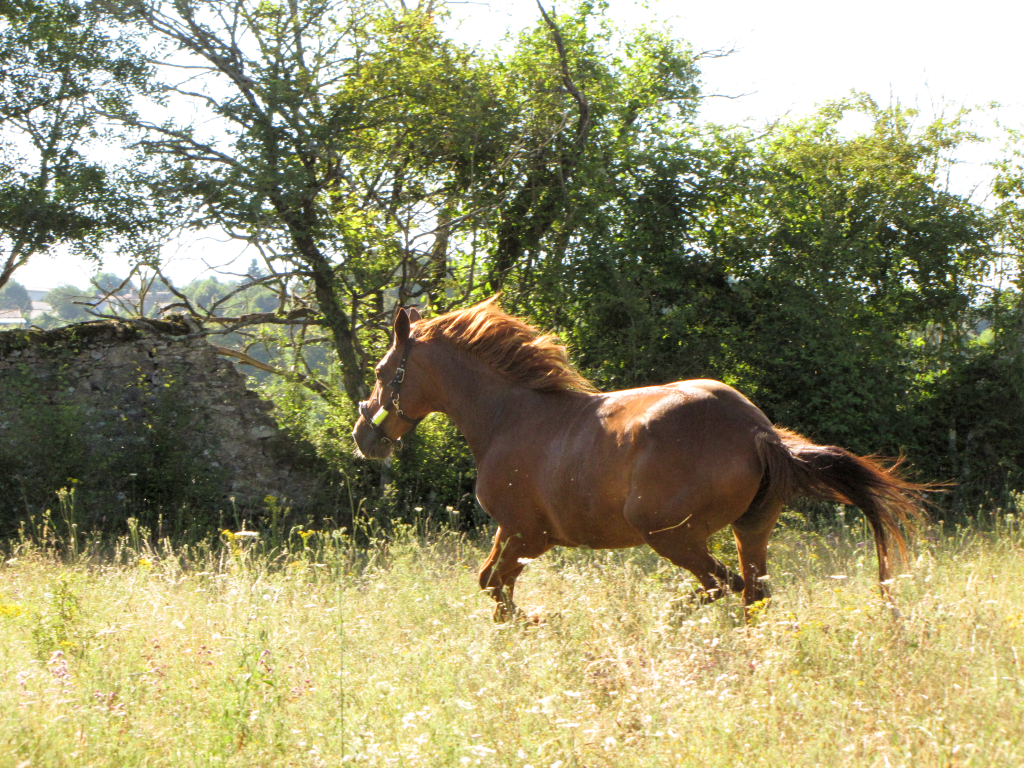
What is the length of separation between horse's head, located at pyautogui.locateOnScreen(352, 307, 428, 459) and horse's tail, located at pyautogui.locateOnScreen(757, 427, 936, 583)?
2.54 m

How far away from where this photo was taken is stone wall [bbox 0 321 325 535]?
28.5 feet

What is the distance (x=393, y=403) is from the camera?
597 cm

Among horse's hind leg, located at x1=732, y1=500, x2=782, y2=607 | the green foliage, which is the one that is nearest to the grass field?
the green foliage

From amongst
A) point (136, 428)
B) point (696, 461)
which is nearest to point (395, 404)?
point (696, 461)

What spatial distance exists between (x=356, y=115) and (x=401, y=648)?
6906 mm

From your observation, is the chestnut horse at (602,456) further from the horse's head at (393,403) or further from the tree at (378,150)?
the tree at (378,150)

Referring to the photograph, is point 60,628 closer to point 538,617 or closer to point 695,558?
point 538,617

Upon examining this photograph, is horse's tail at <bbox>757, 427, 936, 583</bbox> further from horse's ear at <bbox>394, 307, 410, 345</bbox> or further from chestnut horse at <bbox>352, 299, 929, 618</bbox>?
horse's ear at <bbox>394, 307, 410, 345</bbox>

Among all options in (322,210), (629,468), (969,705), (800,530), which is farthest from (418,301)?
(969,705)

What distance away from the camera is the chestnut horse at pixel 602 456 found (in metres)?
4.34

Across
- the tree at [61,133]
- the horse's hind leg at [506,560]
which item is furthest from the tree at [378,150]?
the horse's hind leg at [506,560]

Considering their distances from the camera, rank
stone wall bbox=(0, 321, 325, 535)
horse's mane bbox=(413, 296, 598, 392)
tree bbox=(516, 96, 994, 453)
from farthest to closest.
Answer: tree bbox=(516, 96, 994, 453) → stone wall bbox=(0, 321, 325, 535) → horse's mane bbox=(413, 296, 598, 392)

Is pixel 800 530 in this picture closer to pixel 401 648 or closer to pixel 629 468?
pixel 629 468

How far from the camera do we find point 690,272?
1009 cm
